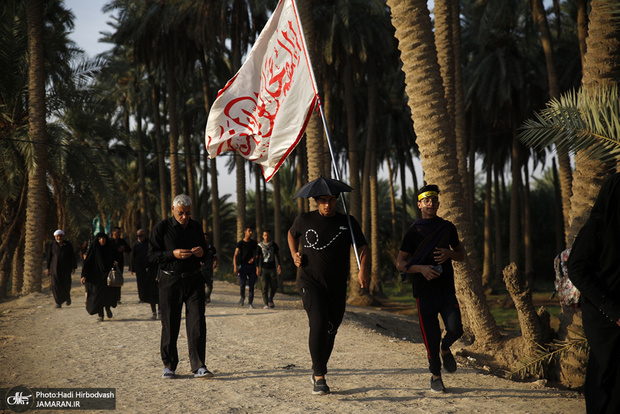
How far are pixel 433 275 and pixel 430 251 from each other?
255 mm

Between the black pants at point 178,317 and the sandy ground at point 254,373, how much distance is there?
0.86 feet

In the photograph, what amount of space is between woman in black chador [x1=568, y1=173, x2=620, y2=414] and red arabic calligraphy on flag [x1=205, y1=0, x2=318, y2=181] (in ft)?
14.3

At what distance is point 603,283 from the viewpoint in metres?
3.57

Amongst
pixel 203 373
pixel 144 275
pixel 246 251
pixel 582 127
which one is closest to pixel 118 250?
pixel 144 275

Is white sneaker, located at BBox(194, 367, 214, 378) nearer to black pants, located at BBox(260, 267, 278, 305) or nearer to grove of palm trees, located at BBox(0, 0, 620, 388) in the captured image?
grove of palm trees, located at BBox(0, 0, 620, 388)

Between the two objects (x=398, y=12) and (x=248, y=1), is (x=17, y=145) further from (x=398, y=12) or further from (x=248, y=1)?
(x=398, y=12)

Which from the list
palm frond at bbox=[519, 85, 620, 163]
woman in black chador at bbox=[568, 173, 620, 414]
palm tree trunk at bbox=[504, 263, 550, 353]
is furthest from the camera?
palm tree trunk at bbox=[504, 263, 550, 353]

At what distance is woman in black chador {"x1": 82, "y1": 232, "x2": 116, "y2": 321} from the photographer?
12320 millimetres

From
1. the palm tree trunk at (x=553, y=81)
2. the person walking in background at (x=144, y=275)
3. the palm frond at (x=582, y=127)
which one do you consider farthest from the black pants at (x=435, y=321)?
the palm tree trunk at (x=553, y=81)

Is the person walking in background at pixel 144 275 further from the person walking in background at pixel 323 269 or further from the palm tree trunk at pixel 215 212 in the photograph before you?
the palm tree trunk at pixel 215 212

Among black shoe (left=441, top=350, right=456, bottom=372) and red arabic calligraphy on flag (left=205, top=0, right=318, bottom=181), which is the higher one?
red arabic calligraphy on flag (left=205, top=0, right=318, bottom=181)

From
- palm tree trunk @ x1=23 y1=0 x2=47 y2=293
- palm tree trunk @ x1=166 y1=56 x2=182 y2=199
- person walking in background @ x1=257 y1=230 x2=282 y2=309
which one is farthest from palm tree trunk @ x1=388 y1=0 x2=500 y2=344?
palm tree trunk @ x1=166 y1=56 x2=182 y2=199

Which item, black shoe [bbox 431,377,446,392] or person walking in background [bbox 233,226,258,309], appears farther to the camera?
person walking in background [bbox 233,226,258,309]

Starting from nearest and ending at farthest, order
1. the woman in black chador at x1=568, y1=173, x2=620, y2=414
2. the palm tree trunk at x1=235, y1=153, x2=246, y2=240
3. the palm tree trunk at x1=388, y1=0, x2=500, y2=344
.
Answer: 1. the woman in black chador at x1=568, y1=173, x2=620, y2=414
2. the palm tree trunk at x1=388, y1=0, x2=500, y2=344
3. the palm tree trunk at x1=235, y1=153, x2=246, y2=240
